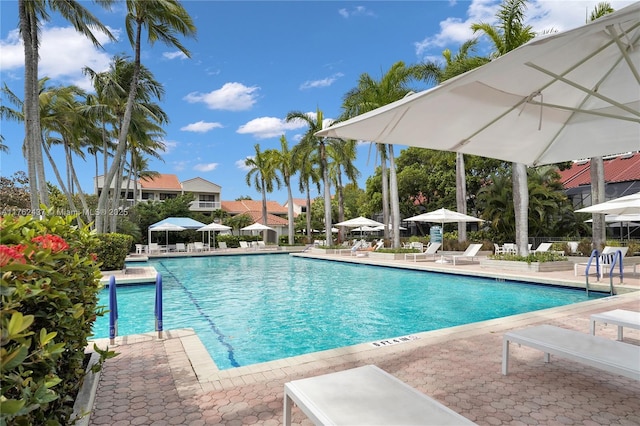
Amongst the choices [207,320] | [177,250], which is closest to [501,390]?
[207,320]

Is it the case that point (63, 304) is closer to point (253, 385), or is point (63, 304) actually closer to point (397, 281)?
point (253, 385)

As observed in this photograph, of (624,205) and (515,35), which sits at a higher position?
(515,35)

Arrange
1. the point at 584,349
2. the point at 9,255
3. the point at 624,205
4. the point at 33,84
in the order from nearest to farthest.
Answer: the point at 9,255
the point at 584,349
the point at 624,205
the point at 33,84

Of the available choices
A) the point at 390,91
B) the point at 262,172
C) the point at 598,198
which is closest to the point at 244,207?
the point at 262,172

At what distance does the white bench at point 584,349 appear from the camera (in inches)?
122

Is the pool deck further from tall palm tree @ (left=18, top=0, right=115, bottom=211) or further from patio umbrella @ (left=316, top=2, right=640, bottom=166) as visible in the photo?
tall palm tree @ (left=18, top=0, right=115, bottom=211)

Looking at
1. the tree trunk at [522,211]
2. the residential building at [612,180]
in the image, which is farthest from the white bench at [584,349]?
the residential building at [612,180]

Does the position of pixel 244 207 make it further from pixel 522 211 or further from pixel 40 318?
pixel 40 318

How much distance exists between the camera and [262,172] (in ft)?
117

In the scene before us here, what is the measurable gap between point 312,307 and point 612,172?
28.6m

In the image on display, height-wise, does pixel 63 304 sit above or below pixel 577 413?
above

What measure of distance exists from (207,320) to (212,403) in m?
5.05

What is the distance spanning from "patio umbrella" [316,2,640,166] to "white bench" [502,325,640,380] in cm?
197

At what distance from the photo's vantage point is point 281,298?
1047 cm
